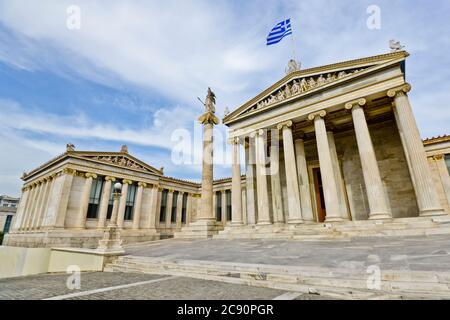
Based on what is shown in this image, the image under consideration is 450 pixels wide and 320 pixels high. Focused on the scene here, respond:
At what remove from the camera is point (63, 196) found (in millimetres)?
23094

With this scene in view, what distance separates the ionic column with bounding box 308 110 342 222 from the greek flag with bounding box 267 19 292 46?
23.0 feet

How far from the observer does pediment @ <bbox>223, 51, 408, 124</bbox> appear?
14906mm

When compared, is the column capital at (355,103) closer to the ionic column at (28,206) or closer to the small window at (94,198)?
the small window at (94,198)

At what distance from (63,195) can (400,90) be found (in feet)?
101

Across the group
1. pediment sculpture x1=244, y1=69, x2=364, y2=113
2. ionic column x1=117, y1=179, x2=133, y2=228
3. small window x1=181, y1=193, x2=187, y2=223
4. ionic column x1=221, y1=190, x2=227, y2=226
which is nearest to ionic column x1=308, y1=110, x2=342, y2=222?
pediment sculpture x1=244, y1=69, x2=364, y2=113

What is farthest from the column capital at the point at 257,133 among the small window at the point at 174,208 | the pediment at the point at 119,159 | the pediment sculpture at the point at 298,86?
the small window at the point at 174,208

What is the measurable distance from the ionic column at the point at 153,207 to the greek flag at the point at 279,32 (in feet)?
77.4

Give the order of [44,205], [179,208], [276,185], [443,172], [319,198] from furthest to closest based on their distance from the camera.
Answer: [179,208], [44,205], [319,198], [276,185], [443,172]

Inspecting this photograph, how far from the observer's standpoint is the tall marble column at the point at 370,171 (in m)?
12.5

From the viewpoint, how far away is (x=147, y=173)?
30.5 meters

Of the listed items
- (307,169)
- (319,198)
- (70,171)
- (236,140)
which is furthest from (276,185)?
(70,171)

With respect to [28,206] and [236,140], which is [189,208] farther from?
[28,206]
